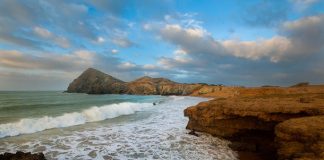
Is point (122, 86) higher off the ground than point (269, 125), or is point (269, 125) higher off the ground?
point (122, 86)

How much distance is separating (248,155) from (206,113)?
12.1 feet

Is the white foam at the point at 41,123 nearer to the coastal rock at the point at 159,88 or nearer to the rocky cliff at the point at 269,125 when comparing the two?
the rocky cliff at the point at 269,125

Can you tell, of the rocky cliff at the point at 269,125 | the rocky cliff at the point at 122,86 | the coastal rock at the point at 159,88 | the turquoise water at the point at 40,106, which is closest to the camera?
the rocky cliff at the point at 269,125

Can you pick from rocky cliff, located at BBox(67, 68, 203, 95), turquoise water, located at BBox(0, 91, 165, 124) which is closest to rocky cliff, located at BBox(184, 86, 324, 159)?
turquoise water, located at BBox(0, 91, 165, 124)

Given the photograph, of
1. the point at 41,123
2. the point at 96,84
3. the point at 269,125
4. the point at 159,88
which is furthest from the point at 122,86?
the point at 269,125

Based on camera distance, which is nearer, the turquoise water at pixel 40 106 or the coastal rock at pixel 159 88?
the turquoise water at pixel 40 106

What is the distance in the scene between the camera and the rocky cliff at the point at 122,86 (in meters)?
124

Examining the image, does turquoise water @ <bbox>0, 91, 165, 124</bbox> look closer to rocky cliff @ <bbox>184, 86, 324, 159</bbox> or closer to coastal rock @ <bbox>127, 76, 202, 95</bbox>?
rocky cliff @ <bbox>184, 86, 324, 159</bbox>

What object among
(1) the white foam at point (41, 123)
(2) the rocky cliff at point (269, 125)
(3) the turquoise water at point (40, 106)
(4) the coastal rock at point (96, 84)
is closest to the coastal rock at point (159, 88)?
(4) the coastal rock at point (96, 84)

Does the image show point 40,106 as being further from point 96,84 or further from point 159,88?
point 96,84

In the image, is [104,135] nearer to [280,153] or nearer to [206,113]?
[206,113]

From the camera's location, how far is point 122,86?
138 m

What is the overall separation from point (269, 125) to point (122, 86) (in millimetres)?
128918

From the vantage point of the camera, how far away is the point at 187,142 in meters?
13.2
